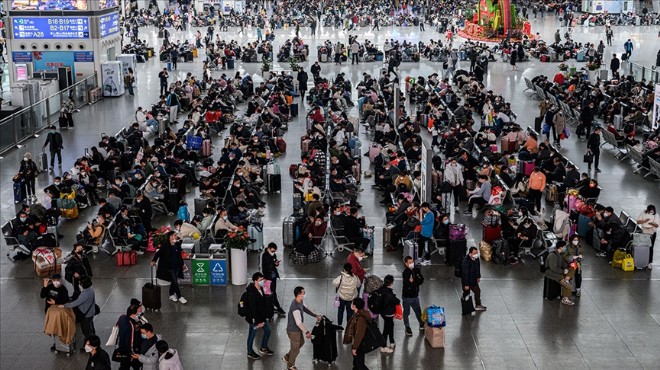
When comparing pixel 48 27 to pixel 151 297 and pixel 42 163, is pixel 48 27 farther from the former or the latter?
pixel 151 297

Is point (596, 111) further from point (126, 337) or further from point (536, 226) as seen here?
point (126, 337)

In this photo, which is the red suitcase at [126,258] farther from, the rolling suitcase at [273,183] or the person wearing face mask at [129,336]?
the rolling suitcase at [273,183]

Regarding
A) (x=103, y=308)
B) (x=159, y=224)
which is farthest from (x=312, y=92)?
(x=103, y=308)

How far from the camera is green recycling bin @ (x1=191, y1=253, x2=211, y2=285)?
61.9 ft

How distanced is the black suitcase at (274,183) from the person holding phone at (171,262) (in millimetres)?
8309

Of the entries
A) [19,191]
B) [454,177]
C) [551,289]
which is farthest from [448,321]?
[19,191]

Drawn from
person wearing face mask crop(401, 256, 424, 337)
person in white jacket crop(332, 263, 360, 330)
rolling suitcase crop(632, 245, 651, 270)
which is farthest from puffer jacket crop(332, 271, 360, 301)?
rolling suitcase crop(632, 245, 651, 270)

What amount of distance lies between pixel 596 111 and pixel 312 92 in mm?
11126

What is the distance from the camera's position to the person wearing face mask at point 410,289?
1600 centimetres

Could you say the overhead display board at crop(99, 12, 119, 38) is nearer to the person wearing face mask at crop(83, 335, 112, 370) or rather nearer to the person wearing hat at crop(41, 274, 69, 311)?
the person wearing hat at crop(41, 274, 69, 311)

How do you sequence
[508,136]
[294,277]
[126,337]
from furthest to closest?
[508,136] → [294,277] → [126,337]

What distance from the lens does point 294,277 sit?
64.5ft

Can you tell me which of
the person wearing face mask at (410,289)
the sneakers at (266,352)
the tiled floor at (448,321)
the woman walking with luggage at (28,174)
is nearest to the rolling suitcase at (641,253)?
the tiled floor at (448,321)

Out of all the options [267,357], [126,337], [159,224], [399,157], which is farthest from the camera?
[399,157]
